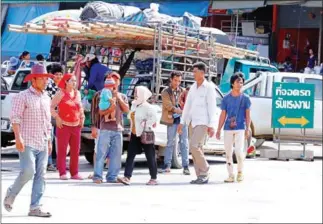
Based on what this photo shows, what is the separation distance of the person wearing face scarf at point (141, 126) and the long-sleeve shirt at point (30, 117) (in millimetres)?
3509

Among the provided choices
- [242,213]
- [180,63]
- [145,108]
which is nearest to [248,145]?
[180,63]

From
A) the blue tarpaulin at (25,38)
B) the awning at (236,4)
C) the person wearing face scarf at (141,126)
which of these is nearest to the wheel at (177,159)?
the person wearing face scarf at (141,126)

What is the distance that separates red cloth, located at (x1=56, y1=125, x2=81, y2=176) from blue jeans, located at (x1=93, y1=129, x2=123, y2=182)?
41 centimetres

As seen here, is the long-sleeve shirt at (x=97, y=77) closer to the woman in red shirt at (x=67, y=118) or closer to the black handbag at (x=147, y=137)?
the woman in red shirt at (x=67, y=118)

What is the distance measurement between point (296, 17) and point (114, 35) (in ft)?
51.9

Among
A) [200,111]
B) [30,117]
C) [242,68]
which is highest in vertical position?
[242,68]

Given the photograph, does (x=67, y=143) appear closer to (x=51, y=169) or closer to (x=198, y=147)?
(x=51, y=169)

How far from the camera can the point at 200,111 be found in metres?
12.4

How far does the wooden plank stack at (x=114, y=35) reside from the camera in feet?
47.2

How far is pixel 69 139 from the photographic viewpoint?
41.6 ft

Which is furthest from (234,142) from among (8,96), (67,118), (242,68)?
(242,68)

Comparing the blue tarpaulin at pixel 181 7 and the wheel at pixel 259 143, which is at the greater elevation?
the blue tarpaulin at pixel 181 7

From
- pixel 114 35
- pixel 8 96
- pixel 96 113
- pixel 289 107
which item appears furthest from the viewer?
pixel 289 107

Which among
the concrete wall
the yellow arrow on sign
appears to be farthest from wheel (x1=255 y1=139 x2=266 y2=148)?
the concrete wall
